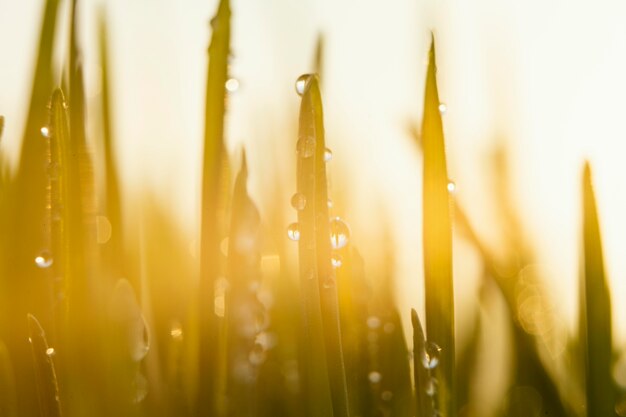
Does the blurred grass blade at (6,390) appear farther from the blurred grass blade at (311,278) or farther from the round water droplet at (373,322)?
the round water droplet at (373,322)

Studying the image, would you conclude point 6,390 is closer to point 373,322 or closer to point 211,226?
point 211,226

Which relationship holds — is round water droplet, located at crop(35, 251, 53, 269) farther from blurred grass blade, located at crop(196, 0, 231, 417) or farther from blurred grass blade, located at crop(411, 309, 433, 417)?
blurred grass blade, located at crop(411, 309, 433, 417)

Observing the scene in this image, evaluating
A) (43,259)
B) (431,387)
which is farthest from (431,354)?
(43,259)

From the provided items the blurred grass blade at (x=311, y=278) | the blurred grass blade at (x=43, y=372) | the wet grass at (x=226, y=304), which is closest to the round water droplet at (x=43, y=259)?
the wet grass at (x=226, y=304)

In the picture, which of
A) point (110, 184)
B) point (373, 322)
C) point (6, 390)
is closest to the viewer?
point (6, 390)

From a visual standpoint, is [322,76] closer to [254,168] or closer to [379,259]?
[254,168]

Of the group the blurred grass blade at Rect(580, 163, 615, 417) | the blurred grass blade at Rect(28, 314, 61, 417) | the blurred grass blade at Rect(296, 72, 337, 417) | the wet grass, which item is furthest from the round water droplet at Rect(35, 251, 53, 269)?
the blurred grass blade at Rect(580, 163, 615, 417)
